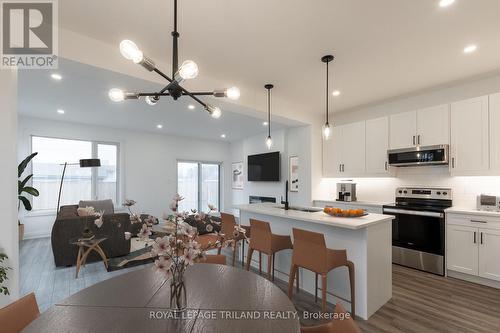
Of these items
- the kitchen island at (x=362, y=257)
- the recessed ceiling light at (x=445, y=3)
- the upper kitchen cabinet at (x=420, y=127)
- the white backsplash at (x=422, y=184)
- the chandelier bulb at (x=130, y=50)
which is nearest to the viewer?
the chandelier bulb at (x=130, y=50)

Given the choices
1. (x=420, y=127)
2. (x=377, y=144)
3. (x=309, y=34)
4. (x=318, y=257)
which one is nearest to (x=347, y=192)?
(x=377, y=144)

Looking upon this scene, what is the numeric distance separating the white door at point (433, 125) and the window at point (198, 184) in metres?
6.26

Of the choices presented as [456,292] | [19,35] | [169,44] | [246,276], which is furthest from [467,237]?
[19,35]

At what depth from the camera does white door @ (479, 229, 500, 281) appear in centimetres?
299

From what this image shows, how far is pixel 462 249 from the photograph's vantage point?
3.24 metres

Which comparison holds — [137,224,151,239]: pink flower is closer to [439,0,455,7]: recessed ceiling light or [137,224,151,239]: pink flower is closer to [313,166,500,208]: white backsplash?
[439,0,455,7]: recessed ceiling light

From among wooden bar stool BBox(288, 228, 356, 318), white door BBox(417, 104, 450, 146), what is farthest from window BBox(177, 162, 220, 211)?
white door BBox(417, 104, 450, 146)

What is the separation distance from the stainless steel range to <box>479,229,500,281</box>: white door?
393mm

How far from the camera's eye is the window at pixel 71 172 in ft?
19.0

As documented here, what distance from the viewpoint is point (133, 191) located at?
22.4 feet

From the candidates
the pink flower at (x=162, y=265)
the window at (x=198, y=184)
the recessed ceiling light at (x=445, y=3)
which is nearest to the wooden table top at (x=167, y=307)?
the pink flower at (x=162, y=265)

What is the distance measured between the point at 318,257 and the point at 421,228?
2326 millimetres

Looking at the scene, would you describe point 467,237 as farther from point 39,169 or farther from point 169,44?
point 39,169

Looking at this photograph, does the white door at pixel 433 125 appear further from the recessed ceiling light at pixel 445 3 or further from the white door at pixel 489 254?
the recessed ceiling light at pixel 445 3
